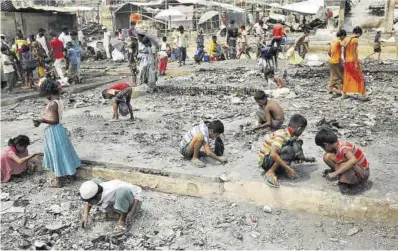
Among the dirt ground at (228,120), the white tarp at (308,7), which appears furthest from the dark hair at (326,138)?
the white tarp at (308,7)

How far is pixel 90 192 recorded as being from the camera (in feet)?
13.7

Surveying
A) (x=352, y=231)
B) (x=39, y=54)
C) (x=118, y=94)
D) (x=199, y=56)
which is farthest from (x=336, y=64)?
(x=39, y=54)

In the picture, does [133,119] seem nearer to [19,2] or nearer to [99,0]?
[19,2]

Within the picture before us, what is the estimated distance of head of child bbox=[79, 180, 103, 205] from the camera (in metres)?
4.16

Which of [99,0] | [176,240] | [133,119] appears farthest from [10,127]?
[99,0]

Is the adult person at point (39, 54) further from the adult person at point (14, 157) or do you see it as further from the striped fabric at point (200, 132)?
the striped fabric at point (200, 132)

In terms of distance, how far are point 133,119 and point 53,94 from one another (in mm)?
2804

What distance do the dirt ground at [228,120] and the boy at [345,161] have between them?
189mm

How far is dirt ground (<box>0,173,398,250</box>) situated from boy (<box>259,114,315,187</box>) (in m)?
0.44

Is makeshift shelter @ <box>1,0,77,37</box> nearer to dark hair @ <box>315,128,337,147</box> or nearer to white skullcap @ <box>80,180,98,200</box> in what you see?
white skullcap @ <box>80,180,98,200</box>

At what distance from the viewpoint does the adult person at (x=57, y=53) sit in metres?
11.7

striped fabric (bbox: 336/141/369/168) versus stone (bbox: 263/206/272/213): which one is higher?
striped fabric (bbox: 336/141/369/168)

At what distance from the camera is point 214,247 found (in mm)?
4055

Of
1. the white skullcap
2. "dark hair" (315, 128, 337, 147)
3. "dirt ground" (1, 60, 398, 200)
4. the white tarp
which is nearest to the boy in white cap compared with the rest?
the white skullcap
